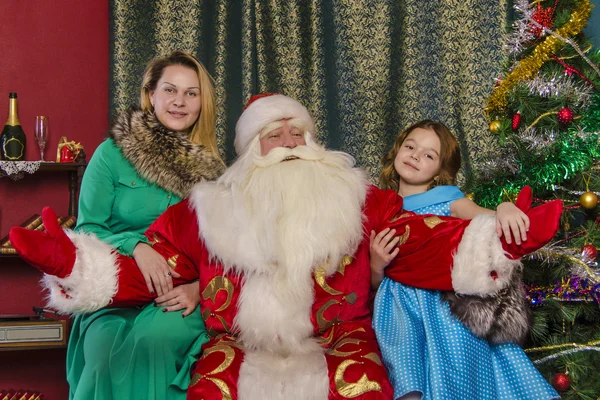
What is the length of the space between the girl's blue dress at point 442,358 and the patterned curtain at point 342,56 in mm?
1383

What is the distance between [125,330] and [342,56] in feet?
6.81

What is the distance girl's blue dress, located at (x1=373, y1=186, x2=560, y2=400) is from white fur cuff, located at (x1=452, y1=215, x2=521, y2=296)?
6.2 inches

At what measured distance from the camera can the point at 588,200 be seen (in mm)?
2482

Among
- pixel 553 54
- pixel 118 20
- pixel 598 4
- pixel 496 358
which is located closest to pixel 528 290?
pixel 496 358

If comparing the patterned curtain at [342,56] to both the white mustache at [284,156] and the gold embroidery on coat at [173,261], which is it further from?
the gold embroidery on coat at [173,261]

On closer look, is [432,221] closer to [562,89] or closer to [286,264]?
[286,264]

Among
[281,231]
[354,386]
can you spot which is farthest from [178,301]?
[354,386]

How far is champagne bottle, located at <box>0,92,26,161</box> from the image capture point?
137 inches

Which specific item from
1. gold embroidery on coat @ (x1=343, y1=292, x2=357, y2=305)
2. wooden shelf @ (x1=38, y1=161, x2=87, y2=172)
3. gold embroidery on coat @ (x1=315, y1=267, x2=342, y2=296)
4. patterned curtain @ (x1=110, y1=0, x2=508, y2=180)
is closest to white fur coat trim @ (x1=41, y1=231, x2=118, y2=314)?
gold embroidery on coat @ (x1=315, y1=267, x2=342, y2=296)

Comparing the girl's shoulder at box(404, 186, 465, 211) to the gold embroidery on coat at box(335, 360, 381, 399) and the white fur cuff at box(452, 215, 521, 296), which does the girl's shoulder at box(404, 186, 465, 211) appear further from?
the gold embroidery on coat at box(335, 360, 381, 399)

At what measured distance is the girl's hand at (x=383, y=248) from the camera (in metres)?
2.34

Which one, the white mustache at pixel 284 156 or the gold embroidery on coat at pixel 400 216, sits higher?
the white mustache at pixel 284 156

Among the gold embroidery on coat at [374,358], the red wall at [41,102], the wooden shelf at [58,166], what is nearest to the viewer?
the gold embroidery on coat at [374,358]

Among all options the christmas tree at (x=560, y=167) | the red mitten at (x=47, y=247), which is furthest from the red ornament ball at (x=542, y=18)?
the red mitten at (x=47, y=247)
